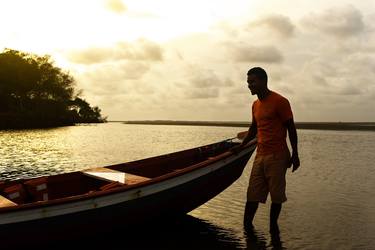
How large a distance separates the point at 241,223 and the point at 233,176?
4.03ft

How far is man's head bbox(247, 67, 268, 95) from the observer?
A: 306 inches

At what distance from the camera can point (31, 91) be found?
83.1 metres

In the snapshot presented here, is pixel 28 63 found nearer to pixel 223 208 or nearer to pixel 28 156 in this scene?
pixel 28 156

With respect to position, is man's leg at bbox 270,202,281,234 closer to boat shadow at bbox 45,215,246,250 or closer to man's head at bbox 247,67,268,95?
→ boat shadow at bbox 45,215,246,250

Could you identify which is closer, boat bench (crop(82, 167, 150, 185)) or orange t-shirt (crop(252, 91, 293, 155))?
orange t-shirt (crop(252, 91, 293, 155))

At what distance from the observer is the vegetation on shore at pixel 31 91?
74.3 meters

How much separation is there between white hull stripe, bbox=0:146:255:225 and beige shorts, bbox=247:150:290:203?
1402 millimetres

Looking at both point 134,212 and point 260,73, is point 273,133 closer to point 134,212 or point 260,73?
point 260,73

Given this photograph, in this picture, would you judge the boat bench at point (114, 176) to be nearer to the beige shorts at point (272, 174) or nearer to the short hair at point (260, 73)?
the beige shorts at point (272, 174)

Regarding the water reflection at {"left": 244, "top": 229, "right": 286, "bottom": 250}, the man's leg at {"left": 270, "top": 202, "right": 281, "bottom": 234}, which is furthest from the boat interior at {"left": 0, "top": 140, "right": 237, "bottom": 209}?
the man's leg at {"left": 270, "top": 202, "right": 281, "bottom": 234}

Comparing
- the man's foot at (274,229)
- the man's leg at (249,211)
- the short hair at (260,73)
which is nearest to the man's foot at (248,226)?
the man's leg at (249,211)

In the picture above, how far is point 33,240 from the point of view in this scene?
6.86m

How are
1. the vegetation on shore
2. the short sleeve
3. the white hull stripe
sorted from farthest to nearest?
the vegetation on shore → the short sleeve → the white hull stripe

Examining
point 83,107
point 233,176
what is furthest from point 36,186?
point 83,107
